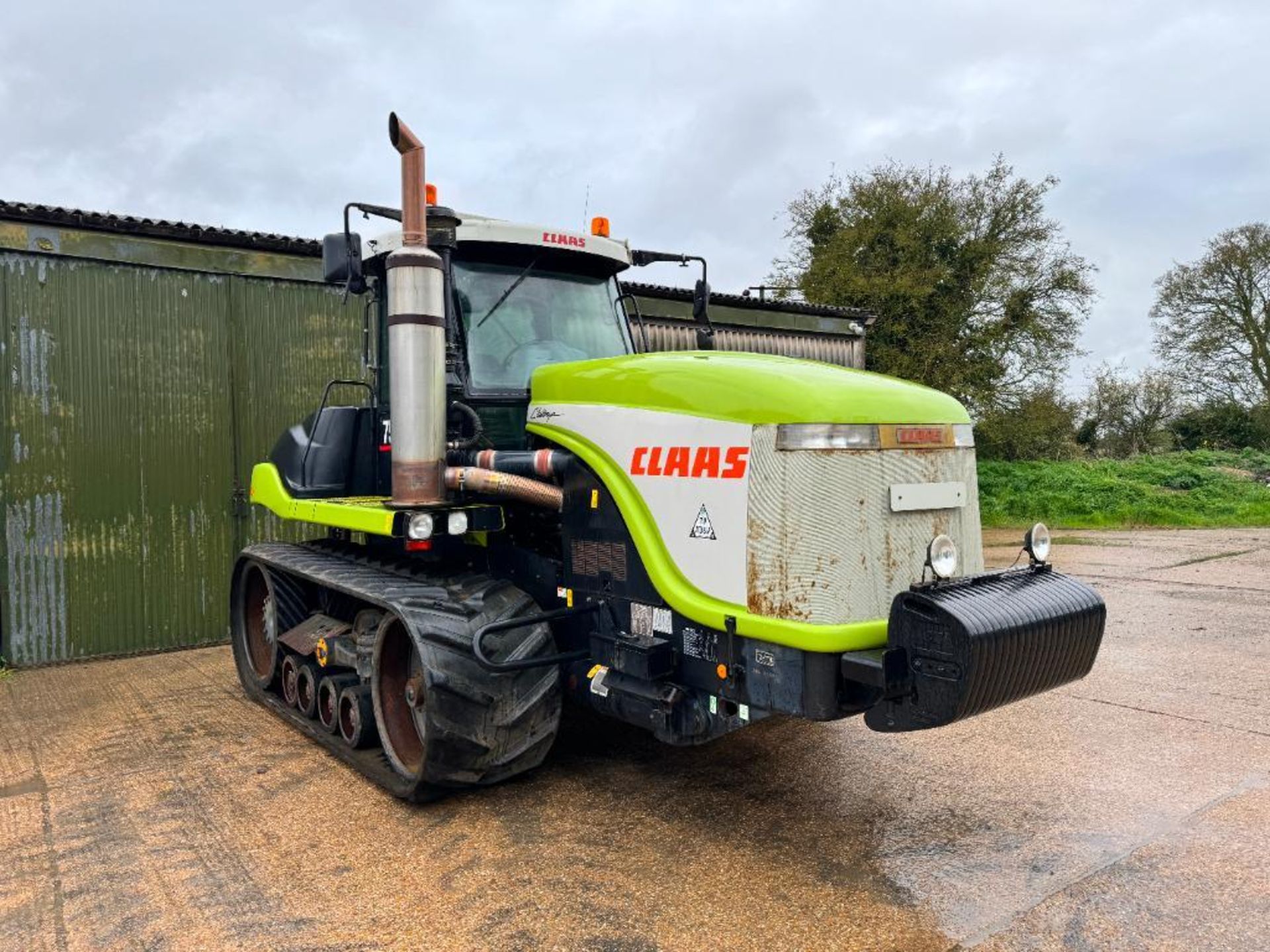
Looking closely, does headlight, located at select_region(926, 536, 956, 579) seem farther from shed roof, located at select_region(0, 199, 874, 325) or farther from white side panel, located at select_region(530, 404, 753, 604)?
shed roof, located at select_region(0, 199, 874, 325)

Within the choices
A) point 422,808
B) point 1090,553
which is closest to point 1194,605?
point 1090,553

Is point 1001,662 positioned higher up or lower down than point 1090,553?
higher up

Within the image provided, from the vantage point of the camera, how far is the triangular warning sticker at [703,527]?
3.55 m

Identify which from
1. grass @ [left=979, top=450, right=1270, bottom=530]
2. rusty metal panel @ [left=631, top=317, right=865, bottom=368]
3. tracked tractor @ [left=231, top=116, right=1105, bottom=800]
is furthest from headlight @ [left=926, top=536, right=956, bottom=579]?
grass @ [left=979, top=450, right=1270, bottom=530]

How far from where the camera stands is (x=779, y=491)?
3383 mm

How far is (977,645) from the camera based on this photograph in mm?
3055

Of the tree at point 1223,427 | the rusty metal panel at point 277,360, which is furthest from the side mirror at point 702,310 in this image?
the tree at point 1223,427

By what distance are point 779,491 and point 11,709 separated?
537cm

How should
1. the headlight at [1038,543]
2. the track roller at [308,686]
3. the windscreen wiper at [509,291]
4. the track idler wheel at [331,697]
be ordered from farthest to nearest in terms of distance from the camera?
the track roller at [308,686], the track idler wheel at [331,697], the windscreen wiper at [509,291], the headlight at [1038,543]

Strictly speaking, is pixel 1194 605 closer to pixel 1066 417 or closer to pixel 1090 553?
pixel 1090 553

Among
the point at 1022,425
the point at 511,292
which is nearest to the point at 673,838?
the point at 511,292

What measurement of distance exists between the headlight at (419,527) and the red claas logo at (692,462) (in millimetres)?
931

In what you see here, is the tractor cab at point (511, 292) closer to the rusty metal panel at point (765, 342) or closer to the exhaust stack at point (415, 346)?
the exhaust stack at point (415, 346)

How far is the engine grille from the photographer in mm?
3361
